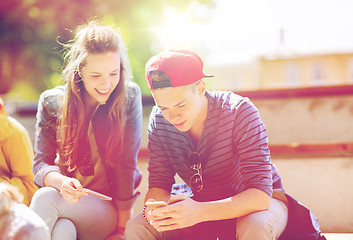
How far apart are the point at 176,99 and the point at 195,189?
0.47m

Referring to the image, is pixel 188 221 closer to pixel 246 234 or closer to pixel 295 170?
pixel 246 234

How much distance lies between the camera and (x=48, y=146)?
211 cm

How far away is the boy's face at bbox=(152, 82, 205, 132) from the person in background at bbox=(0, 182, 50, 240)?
27.0 inches

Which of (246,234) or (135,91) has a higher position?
(135,91)

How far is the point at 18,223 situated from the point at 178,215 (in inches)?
24.1

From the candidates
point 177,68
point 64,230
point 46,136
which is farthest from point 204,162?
point 46,136

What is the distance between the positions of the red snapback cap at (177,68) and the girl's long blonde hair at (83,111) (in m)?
0.47

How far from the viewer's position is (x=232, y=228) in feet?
5.76

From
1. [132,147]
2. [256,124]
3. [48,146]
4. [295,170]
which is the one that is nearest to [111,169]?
[132,147]

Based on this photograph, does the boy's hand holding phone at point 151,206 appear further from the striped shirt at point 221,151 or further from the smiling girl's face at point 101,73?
the smiling girl's face at point 101,73

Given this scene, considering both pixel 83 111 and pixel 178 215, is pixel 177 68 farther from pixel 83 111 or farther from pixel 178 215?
pixel 83 111

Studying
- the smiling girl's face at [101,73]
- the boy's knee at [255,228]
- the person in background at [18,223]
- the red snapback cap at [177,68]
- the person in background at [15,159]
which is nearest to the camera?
the person in background at [18,223]

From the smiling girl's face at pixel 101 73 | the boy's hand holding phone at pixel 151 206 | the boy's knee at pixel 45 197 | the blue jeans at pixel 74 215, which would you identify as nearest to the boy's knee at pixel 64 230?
the blue jeans at pixel 74 215

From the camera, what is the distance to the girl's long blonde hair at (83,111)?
2.04 metres
